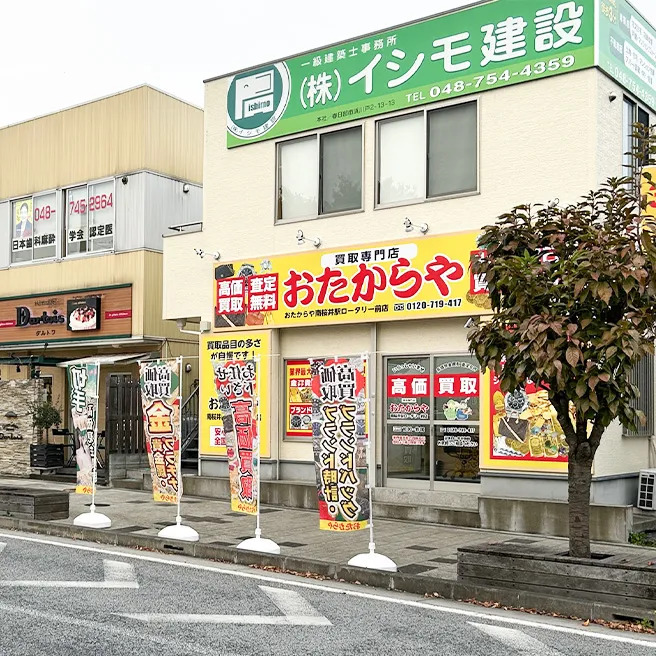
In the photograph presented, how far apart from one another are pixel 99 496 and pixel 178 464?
16.1 feet

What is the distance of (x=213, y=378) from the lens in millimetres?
16031

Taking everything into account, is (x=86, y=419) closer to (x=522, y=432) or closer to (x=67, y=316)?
(x=522, y=432)

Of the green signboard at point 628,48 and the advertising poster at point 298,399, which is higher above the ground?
the green signboard at point 628,48

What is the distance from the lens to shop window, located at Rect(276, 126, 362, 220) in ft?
49.5

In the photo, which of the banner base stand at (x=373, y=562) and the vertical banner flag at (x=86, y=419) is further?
the vertical banner flag at (x=86, y=419)

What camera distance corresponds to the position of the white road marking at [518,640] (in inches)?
265

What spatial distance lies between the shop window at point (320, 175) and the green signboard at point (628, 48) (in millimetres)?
4123

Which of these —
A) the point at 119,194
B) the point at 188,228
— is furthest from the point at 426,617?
the point at 119,194

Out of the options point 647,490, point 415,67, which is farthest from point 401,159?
→ point 647,490

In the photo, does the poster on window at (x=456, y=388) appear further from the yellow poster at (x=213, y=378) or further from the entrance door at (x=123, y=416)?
the entrance door at (x=123, y=416)

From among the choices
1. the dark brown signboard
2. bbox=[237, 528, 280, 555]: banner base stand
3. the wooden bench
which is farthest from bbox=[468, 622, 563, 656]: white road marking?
the dark brown signboard

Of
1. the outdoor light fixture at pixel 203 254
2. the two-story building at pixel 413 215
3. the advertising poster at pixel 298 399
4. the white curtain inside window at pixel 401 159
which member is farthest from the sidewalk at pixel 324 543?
the white curtain inside window at pixel 401 159

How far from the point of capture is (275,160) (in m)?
16.0

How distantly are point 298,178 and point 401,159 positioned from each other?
6.91 feet
